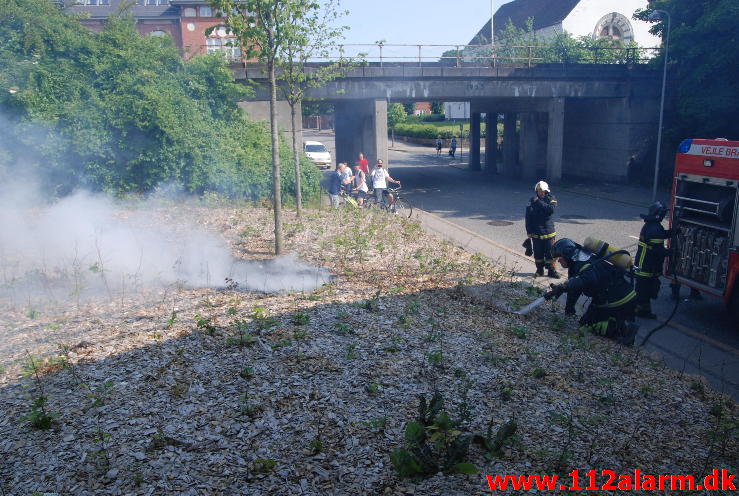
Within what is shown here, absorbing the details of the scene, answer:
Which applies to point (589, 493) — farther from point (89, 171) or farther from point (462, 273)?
point (89, 171)

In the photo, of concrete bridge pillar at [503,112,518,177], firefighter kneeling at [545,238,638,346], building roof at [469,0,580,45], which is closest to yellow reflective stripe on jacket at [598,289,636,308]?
firefighter kneeling at [545,238,638,346]

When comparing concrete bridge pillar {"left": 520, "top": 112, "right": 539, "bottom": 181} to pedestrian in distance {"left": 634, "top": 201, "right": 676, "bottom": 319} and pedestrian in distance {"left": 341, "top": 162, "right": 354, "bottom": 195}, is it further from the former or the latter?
pedestrian in distance {"left": 634, "top": 201, "right": 676, "bottom": 319}

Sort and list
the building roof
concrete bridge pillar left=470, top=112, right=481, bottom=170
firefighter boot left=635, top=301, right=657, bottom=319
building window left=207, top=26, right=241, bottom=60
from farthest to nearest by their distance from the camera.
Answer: the building roof, concrete bridge pillar left=470, top=112, right=481, bottom=170, building window left=207, top=26, right=241, bottom=60, firefighter boot left=635, top=301, right=657, bottom=319

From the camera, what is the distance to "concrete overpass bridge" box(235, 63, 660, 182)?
23.8 meters

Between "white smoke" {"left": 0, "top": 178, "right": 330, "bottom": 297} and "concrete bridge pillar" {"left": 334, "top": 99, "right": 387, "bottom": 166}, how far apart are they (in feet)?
41.2

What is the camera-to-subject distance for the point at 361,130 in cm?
2725

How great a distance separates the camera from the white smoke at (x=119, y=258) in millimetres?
8945

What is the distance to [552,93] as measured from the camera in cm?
2581

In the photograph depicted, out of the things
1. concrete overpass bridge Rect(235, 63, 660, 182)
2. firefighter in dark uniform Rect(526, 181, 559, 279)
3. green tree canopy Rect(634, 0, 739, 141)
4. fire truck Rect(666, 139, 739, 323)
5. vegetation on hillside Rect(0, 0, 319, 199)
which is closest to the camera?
fire truck Rect(666, 139, 739, 323)

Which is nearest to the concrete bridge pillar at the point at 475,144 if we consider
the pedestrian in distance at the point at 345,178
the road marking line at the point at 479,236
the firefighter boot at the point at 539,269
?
the road marking line at the point at 479,236

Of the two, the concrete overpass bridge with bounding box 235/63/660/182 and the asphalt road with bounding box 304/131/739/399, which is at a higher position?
the concrete overpass bridge with bounding box 235/63/660/182

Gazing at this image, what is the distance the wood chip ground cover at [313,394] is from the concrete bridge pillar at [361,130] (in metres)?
16.5

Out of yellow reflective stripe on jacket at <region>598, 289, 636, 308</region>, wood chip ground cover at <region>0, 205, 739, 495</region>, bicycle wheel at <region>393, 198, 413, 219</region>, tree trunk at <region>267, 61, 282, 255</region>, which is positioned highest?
tree trunk at <region>267, 61, 282, 255</region>

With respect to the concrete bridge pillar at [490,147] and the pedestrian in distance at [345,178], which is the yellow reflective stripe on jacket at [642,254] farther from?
the concrete bridge pillar at [490,147]
